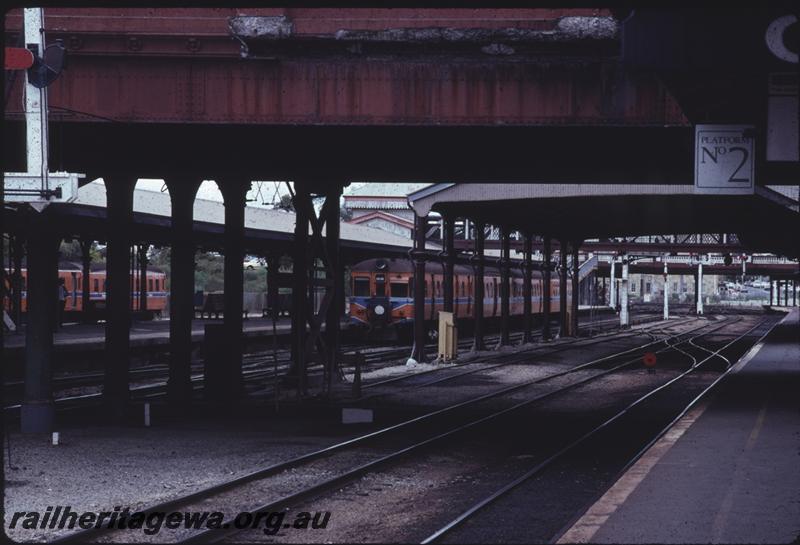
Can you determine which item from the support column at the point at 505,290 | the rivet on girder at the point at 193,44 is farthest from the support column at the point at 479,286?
the rivet on girder at the point at 193,44

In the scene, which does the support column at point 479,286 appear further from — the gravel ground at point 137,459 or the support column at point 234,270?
the gravel ground at point 137,459

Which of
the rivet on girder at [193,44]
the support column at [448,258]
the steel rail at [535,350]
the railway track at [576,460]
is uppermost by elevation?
the rivet on girder at [193,44]

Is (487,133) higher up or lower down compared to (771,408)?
higher up

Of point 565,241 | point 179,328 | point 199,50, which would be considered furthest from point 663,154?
point 565,241

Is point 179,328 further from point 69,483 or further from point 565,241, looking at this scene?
point 565,241

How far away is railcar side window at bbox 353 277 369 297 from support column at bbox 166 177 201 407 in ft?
73.0

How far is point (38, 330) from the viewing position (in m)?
15.7

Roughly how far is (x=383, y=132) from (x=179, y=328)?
6.58 metres

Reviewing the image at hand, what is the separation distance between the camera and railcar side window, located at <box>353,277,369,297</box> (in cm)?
4238

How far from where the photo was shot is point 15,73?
13.8m

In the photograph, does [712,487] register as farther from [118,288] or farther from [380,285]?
[380,285]

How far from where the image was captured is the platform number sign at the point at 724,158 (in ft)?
37.0

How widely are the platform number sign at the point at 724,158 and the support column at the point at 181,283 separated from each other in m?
10.1

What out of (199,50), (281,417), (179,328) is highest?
(199,50)
